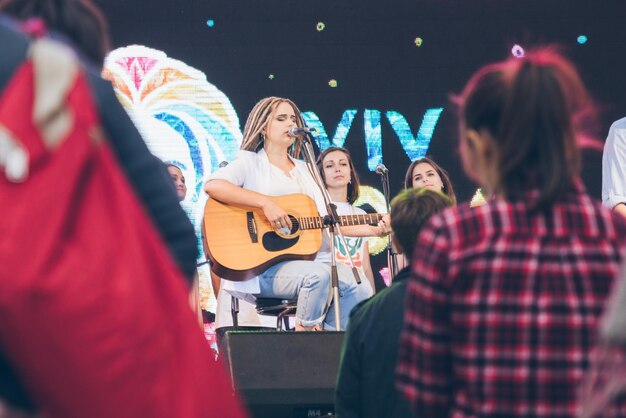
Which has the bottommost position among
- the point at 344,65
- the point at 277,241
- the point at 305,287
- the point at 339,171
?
the point at 305,287

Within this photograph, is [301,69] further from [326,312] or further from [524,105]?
[524,105]

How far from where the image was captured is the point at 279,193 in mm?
6469

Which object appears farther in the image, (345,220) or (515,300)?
(345,220)

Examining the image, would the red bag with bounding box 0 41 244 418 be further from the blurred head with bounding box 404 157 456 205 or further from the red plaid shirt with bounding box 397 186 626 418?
the blurred head with bounding box 404 157 456 205

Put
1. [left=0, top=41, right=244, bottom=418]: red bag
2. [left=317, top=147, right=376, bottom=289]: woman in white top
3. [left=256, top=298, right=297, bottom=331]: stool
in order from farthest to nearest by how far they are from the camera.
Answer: [left=317, top=147, right=376, bottom=289]: woman in white top → [left=256, top=298, right=297, bottom=331]: stool → [left=0, top=41, right=244, bottom=418]: red bag

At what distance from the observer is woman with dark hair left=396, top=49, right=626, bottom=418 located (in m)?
1.81

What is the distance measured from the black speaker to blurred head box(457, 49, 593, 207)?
265 cm

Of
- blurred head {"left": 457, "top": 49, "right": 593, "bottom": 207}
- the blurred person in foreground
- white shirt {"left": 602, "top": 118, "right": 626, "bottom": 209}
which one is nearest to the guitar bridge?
white shirt {"left": 602, "top": 118, "right": 626, "bottom": 209}

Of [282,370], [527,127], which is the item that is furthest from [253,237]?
[527,127]

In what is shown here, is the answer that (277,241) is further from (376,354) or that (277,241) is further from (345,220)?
(376,354)

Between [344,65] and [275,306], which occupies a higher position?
[344,65]

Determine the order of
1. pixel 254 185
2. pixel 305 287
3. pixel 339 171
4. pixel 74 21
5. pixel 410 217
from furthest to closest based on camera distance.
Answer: pixel 339 171 < pixel 254 185 < pixel 305 287 < pixel 410 217 < pixel 74 21

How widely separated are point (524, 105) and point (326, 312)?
173 inches

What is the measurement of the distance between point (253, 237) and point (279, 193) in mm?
347
